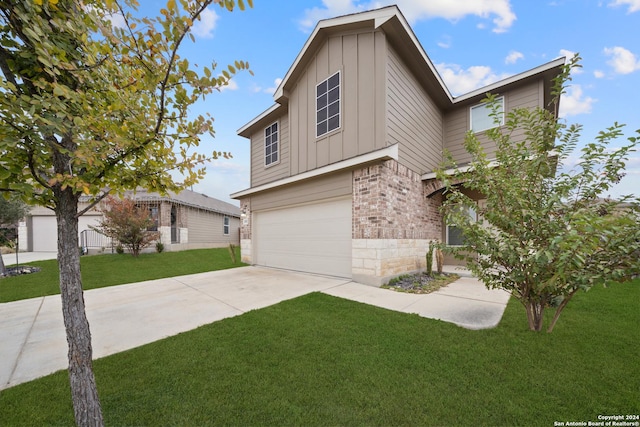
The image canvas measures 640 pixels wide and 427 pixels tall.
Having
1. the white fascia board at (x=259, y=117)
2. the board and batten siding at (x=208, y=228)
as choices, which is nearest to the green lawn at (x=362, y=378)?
the white fascia board at (x=259, y=117)

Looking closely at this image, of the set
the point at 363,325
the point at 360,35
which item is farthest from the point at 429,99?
the point at 363,325

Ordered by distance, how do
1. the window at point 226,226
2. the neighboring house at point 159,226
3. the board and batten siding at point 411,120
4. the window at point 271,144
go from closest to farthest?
the board and batten siding at point 411,120
the window at point 271,144
the neighboring house at point 159,226
the window at point 226,226

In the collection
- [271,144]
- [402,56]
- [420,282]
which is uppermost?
[402,56]

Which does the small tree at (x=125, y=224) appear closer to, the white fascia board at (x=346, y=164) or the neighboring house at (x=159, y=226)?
the neighboring house at (x=159, y=226)

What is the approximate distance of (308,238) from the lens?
8539 mm

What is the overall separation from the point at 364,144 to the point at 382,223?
2.24 meters

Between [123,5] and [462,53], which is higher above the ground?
[462,53]

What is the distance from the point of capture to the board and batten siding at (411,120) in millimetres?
7008

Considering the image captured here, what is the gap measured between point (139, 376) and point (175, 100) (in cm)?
281

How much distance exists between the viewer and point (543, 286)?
298 cm

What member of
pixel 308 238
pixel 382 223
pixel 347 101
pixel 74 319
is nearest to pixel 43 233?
pixel 308 238

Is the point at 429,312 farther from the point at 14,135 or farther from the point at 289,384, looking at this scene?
the point at 14,135

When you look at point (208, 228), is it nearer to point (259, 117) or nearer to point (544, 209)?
point (259, 117)

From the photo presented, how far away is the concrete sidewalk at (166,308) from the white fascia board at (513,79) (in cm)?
643
